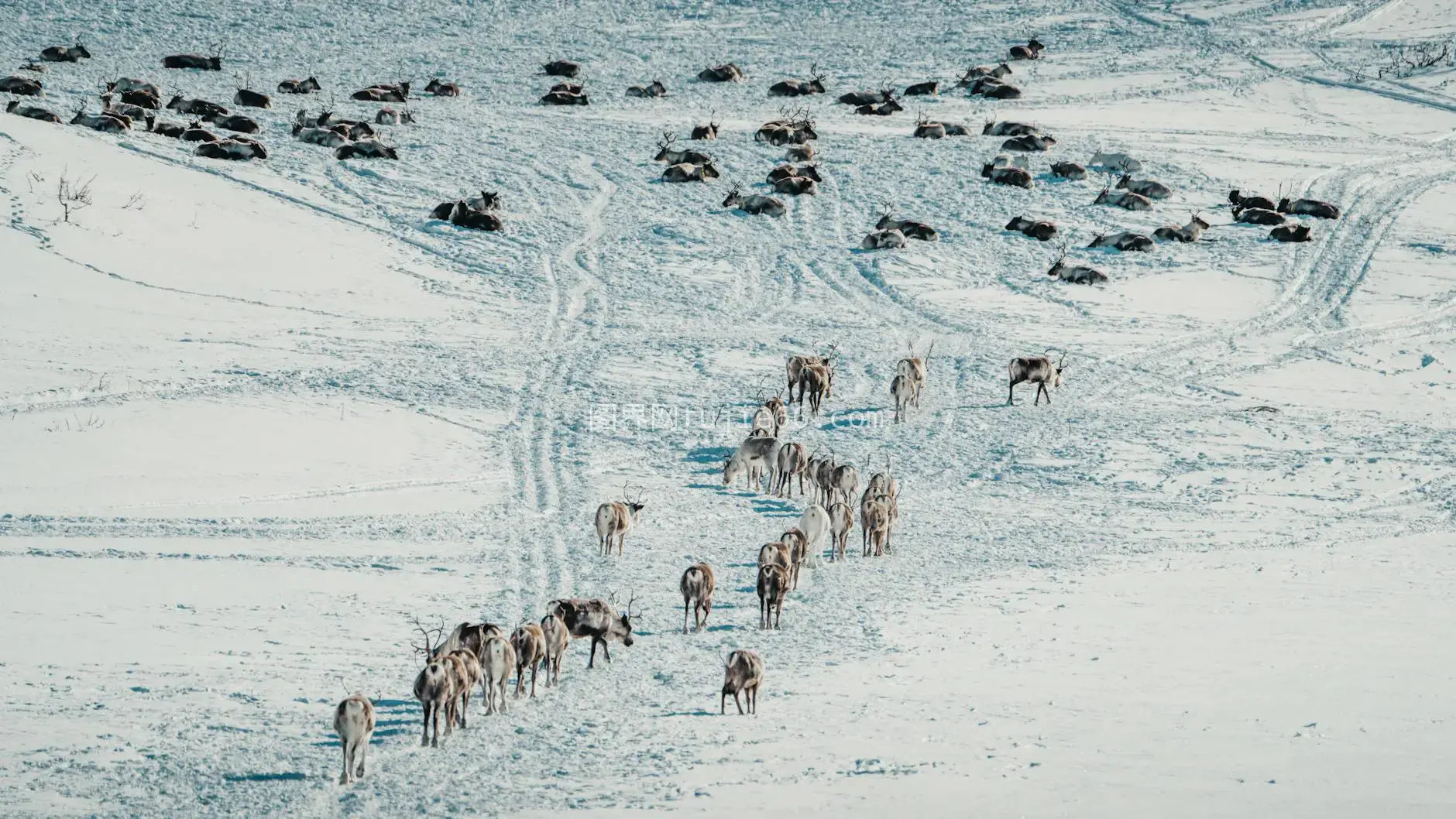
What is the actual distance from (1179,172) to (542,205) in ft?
52.6

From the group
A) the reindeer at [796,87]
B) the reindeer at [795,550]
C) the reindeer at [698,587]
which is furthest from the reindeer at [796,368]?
the reindeer at [796,87]

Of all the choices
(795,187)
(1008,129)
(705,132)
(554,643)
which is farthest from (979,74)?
(554,643)

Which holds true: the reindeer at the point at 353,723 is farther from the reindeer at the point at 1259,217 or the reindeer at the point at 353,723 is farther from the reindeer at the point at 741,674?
the reindeer at the point at 1259,217

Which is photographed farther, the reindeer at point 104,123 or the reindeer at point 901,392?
the reindeer at point 104,123

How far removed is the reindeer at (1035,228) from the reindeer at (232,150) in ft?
52.1

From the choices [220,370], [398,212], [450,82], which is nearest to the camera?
[220,370]

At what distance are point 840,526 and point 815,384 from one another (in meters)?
6.17

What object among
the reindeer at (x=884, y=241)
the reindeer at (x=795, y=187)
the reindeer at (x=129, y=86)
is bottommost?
the reindeer at (x=884, y=241)

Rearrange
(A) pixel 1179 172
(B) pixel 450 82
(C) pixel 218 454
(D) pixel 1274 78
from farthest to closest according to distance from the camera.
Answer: (D) pixel 1274 78 → (B) pixel 450 82 → (A) pixel 1179 172 → (C) pixel 218 454

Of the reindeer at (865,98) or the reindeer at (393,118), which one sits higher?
the reindeer at (865,98)

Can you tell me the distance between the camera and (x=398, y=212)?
31016mm

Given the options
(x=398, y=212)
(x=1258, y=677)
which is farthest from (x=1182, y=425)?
(x=398, y=212)

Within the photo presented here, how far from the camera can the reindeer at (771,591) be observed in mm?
14594

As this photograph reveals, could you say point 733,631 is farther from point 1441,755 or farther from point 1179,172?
point 1179,172
